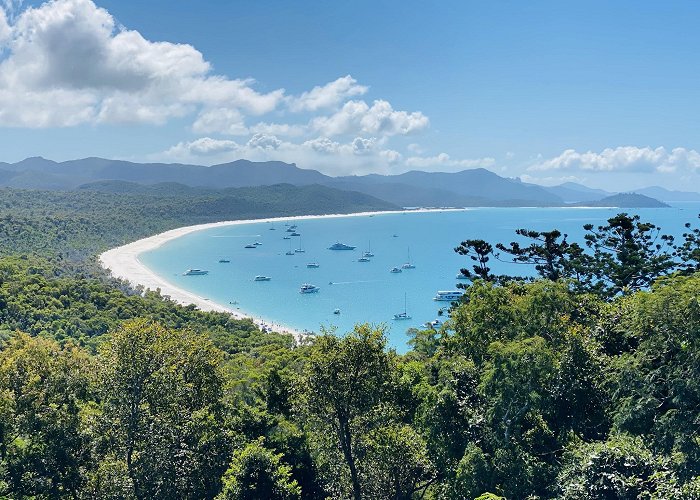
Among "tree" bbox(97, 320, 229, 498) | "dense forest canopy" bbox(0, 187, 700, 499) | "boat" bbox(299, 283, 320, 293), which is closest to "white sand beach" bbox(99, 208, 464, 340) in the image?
"boat" bbox(299, 283, 320, 293)

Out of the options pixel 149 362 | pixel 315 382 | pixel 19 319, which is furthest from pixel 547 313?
pixel 19 319

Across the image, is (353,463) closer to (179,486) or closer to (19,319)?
(179,486)

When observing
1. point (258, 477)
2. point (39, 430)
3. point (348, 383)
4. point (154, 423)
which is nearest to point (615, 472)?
point (348, 383)

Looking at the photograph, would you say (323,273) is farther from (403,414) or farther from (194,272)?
(403,414)

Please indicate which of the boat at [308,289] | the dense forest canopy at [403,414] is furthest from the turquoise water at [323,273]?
the dense forest canopy at [403,414]

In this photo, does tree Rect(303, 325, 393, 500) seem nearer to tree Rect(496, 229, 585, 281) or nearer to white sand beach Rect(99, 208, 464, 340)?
tree Rect(496, 229, 585, 281)

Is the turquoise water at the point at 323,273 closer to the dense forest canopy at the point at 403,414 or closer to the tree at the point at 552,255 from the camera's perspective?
the tree at the point at 552,255
